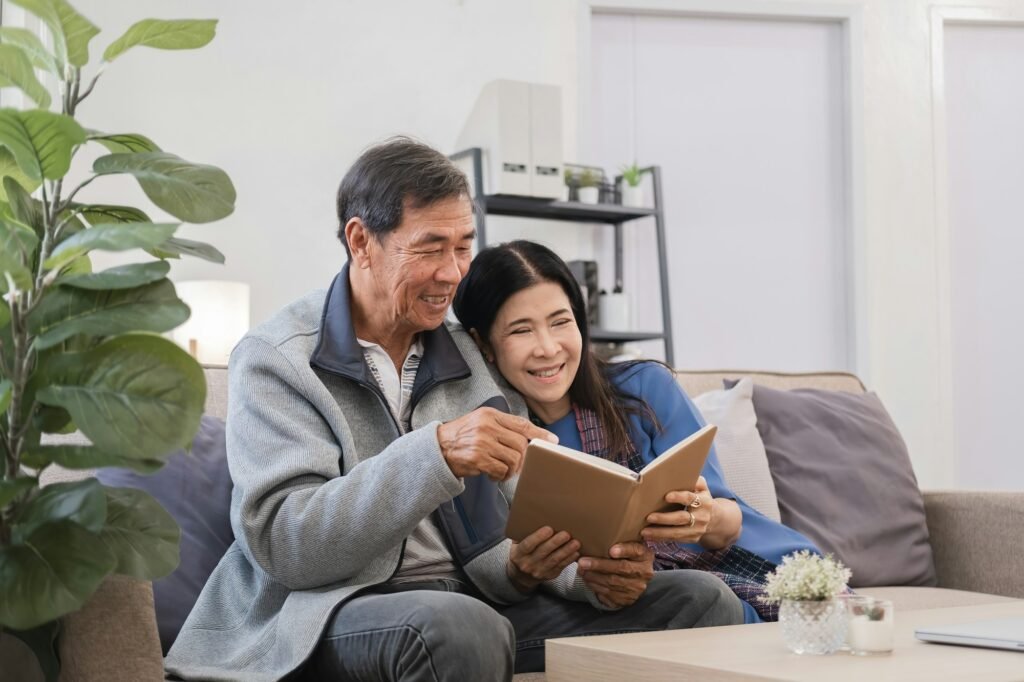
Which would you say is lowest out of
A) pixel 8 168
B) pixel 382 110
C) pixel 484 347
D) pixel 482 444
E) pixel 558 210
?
pixel 482 444

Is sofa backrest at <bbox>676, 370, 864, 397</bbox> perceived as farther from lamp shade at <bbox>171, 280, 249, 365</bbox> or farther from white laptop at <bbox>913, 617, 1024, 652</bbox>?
lamp shade at <bbox>171, 280, 249, 365</bbox>

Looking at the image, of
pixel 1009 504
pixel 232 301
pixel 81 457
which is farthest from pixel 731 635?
pixel 232 301

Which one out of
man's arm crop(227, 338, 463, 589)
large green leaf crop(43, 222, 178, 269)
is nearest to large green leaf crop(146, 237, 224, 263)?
large green leaf crop(43, 222, 178, 269)

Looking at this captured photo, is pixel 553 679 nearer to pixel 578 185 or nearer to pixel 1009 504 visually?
pixel 1009 504

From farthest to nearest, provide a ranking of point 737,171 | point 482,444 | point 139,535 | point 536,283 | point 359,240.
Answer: point 737,171
point 536,283
point 359,240
point 482,444
point 139,535

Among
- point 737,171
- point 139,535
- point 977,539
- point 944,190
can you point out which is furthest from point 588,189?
point 139,535

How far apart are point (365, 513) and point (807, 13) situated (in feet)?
13.3

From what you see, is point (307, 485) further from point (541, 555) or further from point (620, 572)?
A: point (620, 572)

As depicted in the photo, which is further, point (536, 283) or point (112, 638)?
point (536, 283)

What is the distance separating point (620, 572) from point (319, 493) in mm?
472

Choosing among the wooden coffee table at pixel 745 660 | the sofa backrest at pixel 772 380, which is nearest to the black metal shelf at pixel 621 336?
the sofa backrest at pixel 772 380

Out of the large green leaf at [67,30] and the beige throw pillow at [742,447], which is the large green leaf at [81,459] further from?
the beige throw pillow at [742,447]

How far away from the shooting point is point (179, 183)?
4.49 feet

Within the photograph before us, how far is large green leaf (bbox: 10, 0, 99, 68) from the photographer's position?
1355 mm
